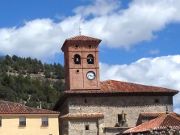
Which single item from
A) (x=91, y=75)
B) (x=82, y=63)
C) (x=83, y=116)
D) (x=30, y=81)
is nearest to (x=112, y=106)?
(x=83, y=116)

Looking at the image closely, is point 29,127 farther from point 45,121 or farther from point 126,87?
point 126,87

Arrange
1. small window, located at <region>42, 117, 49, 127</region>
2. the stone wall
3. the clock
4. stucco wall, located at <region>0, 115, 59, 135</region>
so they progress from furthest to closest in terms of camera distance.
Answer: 1. the clock
2. the stone wall
3. small window, located at <region>42, 117, 49, 127</region>
4. stucco wall, located at <region>0, 115, 59, 135</region>

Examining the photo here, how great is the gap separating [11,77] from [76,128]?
92838mm

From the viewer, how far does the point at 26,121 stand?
171 feet

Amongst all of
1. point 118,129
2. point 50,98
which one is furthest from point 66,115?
point 50,98

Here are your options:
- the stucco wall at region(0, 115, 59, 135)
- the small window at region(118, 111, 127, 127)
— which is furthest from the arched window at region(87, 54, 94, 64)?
the stucco wall at region(0, 115, 59, 135)

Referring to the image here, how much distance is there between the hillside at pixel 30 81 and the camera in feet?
427

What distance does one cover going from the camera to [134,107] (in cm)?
5500

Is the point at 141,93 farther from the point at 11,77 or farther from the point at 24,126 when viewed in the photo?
the point at 11,77

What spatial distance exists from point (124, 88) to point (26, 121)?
427 inches

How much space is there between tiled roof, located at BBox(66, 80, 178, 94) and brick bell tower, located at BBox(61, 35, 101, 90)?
0.89 metres

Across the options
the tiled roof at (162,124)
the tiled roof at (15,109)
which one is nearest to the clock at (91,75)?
the tiled roof at (15,109)

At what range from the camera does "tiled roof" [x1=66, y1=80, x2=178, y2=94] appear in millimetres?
54372

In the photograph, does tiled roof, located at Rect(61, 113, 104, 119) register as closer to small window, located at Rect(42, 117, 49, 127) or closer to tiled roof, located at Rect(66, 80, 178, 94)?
small window, located at Rect(42, 117, 49, 127)
